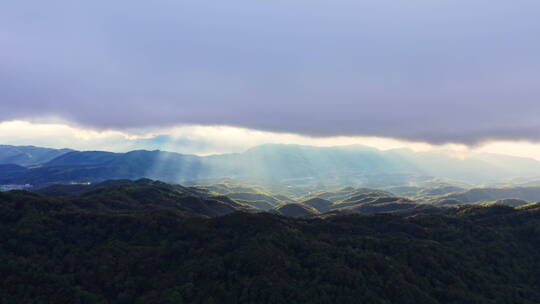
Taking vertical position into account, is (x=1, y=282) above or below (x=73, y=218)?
below

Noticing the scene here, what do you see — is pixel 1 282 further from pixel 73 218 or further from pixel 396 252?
pixel 396 252

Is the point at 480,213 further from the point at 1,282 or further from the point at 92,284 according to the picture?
the point at 1,282

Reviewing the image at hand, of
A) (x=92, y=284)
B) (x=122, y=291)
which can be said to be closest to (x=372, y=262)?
(x=122, y=291)

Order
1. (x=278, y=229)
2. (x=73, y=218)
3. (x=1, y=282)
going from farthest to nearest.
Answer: (x=73, y=218)
(x=278, y=229)
(x=1, y=282)

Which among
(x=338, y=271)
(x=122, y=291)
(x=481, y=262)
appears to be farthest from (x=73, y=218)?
(x=481, y=262)

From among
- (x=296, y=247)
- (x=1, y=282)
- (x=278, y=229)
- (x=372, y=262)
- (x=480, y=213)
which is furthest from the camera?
(x=480, y=213)

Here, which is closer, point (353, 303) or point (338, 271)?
point (353, 303)
